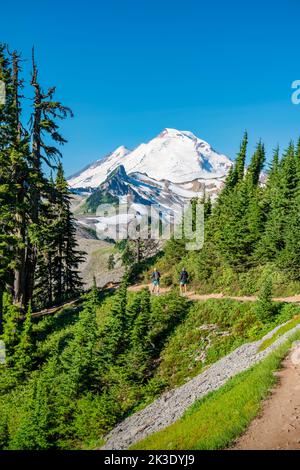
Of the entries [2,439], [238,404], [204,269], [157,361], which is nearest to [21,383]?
[2,439]

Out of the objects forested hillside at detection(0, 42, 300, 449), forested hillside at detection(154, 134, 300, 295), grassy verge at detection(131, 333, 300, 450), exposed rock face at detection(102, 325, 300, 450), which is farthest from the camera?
forested hillside at detection(154, 134, 300, 295)

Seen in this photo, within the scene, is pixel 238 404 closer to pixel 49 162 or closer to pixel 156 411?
pixel 156 411

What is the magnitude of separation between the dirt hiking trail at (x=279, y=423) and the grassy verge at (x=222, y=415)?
22 cm

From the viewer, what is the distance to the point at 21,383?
20.0 meters

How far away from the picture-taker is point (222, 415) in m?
10.4

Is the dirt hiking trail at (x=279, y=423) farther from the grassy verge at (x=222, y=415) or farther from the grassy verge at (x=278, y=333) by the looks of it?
the grassy verge at (x=278, y=333)

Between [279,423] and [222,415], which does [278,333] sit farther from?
[279,423]

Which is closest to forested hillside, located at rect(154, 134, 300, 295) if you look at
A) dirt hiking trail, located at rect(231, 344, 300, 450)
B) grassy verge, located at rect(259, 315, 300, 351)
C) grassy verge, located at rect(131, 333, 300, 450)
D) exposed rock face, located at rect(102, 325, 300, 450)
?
grassy verge, located at rect(259, 315, 300, 351)

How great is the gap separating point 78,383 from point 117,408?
6.54 feet

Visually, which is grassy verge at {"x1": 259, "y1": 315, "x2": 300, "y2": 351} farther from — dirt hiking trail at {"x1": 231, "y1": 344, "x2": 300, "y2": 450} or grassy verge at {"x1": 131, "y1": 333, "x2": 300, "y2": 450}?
A: dirt hiking trail at {"x1": 231, "y1": 344, "x2": 300, "y2": 450}

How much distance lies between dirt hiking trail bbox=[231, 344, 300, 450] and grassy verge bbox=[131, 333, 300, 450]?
0.22m

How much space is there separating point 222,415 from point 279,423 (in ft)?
5.28

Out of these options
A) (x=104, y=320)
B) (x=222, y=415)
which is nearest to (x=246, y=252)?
(x=104, y=320)

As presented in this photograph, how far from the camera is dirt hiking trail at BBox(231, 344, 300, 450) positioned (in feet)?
28.3
